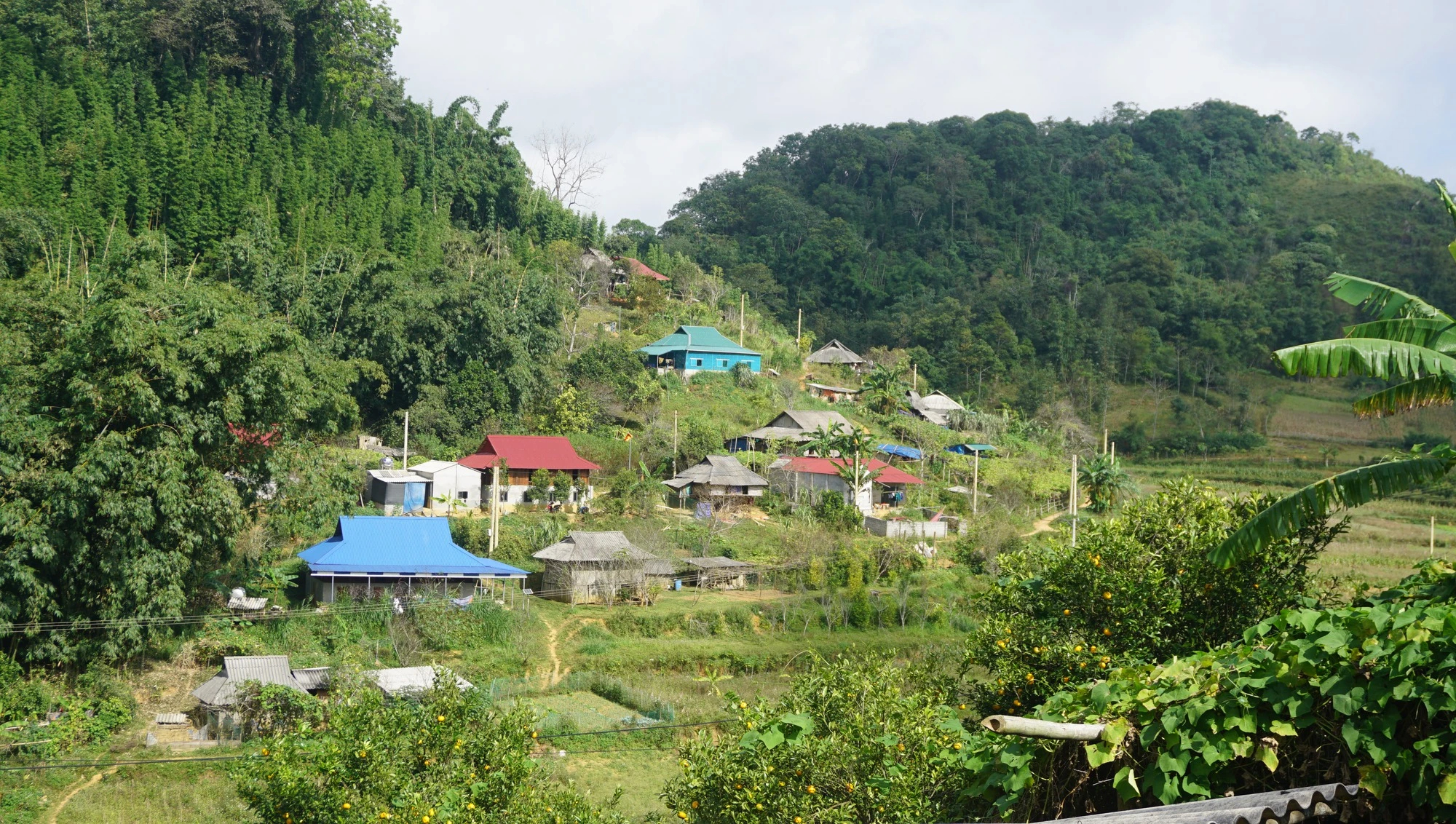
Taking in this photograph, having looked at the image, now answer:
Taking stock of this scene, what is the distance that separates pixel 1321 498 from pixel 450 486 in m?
22.8

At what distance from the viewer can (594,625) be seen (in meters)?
19.7

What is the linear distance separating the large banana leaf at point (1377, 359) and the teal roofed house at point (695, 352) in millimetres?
33191

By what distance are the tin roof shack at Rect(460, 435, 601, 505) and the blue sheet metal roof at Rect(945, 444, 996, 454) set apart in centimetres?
1422

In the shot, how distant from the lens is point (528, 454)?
28.1m

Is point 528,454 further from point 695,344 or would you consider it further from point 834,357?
point 834,357

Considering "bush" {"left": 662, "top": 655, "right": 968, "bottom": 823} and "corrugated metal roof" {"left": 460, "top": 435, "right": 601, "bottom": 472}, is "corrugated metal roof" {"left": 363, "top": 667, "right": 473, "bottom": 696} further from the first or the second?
"corrugated metal roof" {"left": 460, "top": 435, "right": 601, "bottom": 472}

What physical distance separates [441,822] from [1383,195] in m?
70.2

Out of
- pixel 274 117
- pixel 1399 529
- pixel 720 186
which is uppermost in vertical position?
pixel 720 186

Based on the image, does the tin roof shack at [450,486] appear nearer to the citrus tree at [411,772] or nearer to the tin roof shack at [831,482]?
the tin roof shack at [831,482]

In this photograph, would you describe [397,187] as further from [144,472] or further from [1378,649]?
[1378,649]

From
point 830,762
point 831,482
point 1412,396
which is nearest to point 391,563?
point 831,482

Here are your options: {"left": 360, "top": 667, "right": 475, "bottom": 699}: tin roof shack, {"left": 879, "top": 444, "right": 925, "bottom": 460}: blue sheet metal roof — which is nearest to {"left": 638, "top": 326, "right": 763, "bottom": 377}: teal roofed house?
{"left": 879, "top": 444, "right": 925, "bottom": 460}: blue sheet metal roof

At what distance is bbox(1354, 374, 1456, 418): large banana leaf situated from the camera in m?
6.16

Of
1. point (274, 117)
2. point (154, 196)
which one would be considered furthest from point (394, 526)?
point (274, 117)
